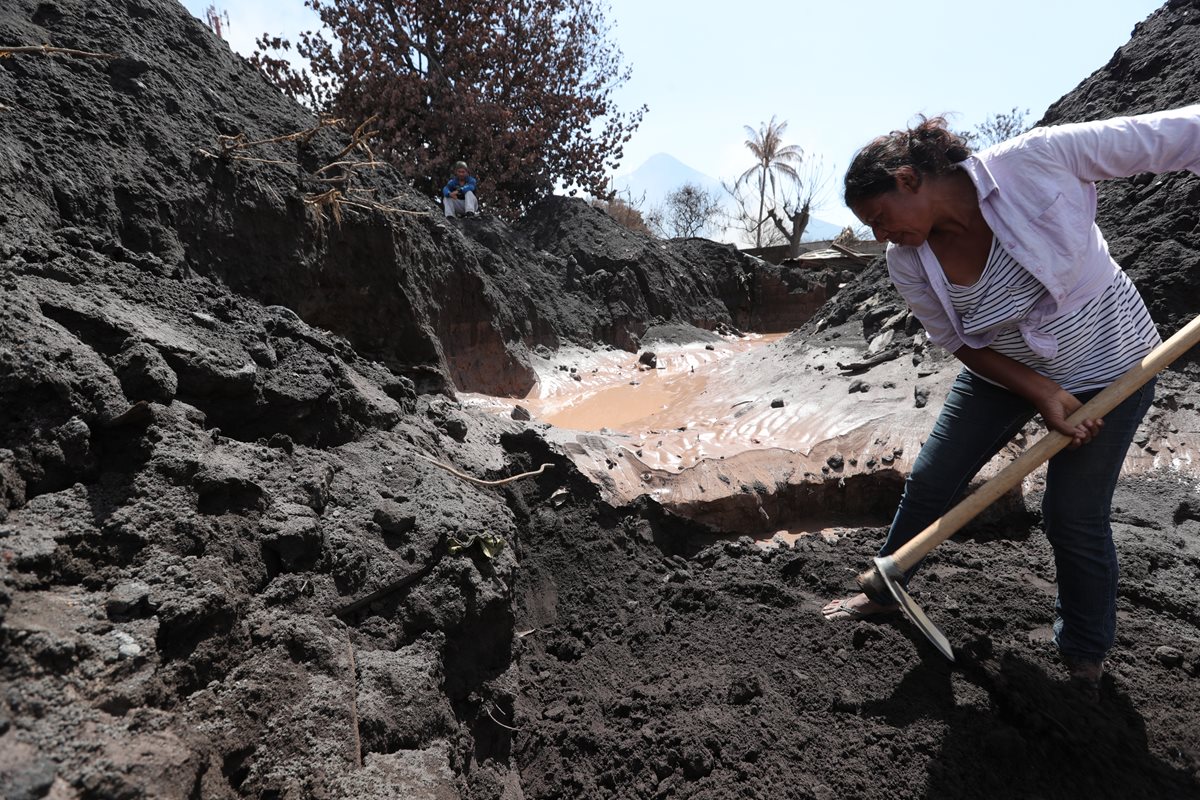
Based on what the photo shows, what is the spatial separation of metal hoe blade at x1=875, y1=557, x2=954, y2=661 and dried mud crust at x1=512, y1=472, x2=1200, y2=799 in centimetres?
19

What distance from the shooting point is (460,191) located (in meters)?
10.5

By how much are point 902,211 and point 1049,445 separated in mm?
800

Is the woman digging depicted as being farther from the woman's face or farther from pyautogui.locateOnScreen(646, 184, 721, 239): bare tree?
pyautogui.locateOnScreen(646, 184, 721, 239): bare tree

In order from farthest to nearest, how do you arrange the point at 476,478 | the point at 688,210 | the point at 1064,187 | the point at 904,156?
the point at 688,210 < the point at 476,478 < the point at 904,156 < the point at 1064,187

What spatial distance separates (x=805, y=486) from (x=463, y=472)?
1828 millimetres

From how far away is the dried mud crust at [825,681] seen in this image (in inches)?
69.3

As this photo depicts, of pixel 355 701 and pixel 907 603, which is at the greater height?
pixel 355 701

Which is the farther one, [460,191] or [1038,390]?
[460,191]

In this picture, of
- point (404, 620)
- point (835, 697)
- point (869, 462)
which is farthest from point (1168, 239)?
point (404, 620)

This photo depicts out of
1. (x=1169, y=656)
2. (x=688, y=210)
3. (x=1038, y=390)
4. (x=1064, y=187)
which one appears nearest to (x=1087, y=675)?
(x=1169, y=656)

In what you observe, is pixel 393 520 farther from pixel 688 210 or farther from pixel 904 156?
pixel 688 210

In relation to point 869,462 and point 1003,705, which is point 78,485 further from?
point 869,462

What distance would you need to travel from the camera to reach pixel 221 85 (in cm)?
441

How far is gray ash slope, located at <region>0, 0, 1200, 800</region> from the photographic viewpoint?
54.0 inches
